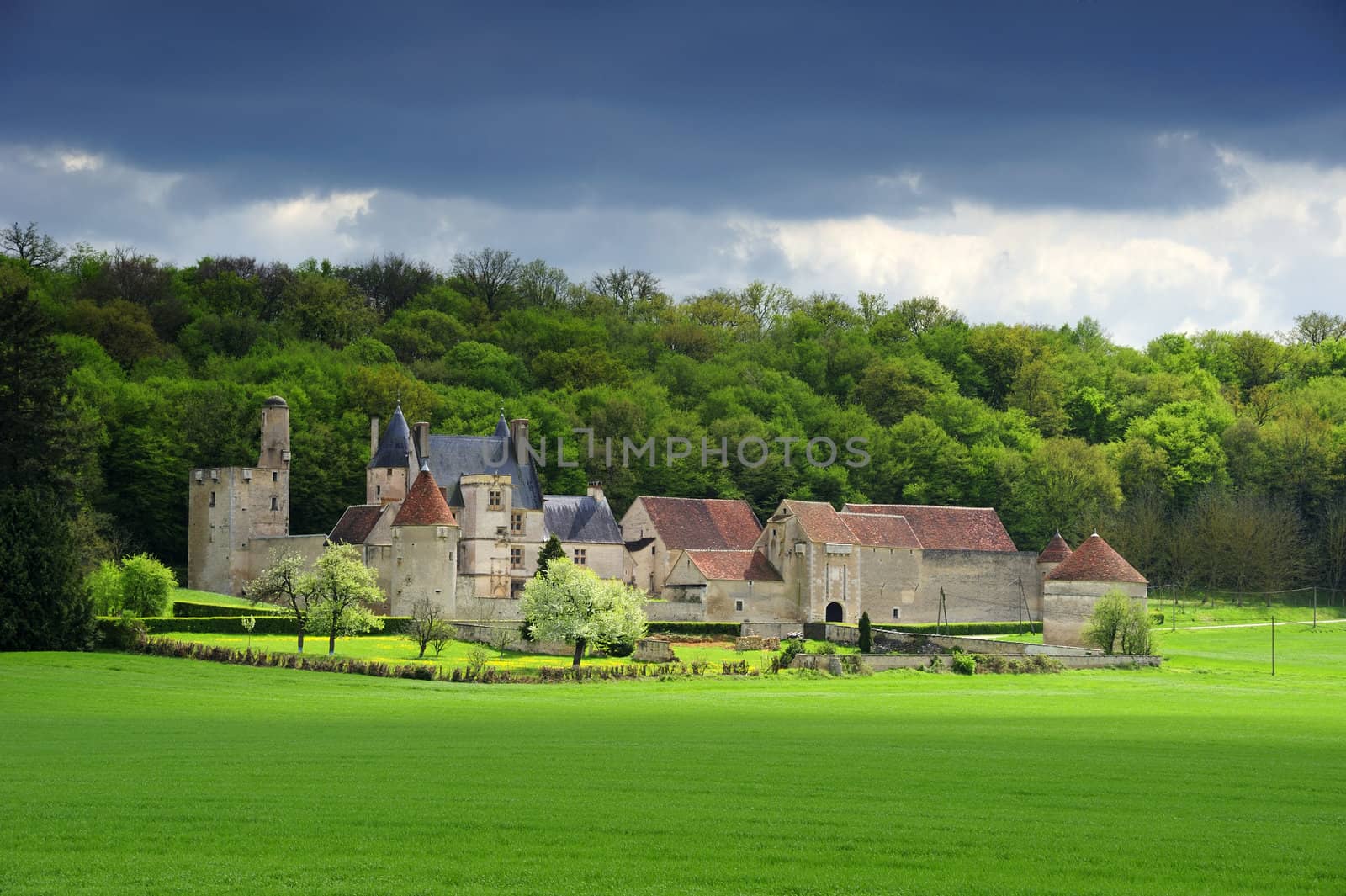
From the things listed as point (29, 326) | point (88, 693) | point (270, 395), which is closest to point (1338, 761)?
point (88, 693)

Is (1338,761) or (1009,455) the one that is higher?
(1009,455)

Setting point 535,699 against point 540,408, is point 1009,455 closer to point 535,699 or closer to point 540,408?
point 540,408

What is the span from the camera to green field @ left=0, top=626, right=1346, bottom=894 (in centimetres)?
1251

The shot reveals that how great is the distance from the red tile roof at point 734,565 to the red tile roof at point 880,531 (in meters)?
4.56

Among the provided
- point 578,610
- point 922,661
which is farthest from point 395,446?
point 922,661

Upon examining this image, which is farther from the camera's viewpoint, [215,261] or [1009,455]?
[215,261]

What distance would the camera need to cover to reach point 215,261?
333ft

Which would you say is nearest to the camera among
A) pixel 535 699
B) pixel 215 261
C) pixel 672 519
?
pixel 535 699

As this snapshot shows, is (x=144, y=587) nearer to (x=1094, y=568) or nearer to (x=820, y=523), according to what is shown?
(x=820, y=523)

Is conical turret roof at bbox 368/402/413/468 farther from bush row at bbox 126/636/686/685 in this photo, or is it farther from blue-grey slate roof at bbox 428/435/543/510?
bush row at bbox 126/636/686/685

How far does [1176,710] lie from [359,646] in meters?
26.4

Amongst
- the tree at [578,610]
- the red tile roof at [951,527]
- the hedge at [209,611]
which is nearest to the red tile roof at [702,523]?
the red tile roof at [951,527]

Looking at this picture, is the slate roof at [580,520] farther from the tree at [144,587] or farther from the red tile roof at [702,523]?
the tree at [144,587]

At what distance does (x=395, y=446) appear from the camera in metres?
66.0
